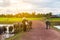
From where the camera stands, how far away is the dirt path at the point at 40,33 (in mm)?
2303

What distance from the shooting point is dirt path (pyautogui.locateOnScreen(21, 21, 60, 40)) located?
Result: 2303 mm

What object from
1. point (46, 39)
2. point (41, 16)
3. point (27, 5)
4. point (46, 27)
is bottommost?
point (46, 39)

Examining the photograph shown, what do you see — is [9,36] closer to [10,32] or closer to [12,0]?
[10,32]

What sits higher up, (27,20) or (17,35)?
(27,20)

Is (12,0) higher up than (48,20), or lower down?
higher up

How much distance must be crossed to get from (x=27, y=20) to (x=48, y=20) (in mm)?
313

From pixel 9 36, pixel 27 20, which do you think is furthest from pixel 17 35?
pixel 27 20

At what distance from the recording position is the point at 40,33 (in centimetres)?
235

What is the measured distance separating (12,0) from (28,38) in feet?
2.03

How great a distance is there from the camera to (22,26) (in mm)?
2379

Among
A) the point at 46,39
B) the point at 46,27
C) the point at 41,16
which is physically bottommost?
the point at 46,39

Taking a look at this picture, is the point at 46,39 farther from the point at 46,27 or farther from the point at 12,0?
the point at 12,0

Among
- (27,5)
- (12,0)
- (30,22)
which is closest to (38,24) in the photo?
(30,22)

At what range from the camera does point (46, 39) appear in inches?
90.0
